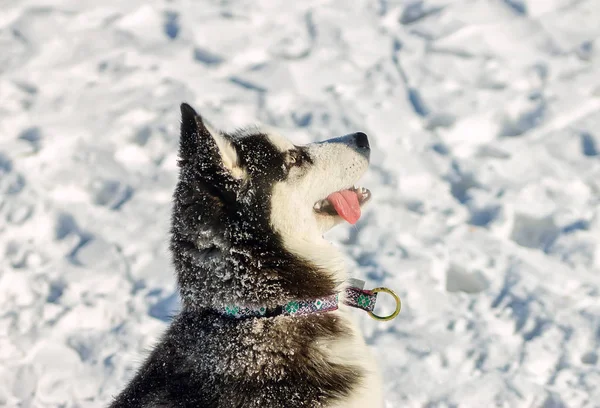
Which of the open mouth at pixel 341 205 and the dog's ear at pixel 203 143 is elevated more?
the dog's ear at pixel 203 143

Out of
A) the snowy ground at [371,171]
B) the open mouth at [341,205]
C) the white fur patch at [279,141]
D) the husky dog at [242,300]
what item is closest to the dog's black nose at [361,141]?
the open mouth at [341,205]

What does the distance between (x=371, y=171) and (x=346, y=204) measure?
2.42 meters

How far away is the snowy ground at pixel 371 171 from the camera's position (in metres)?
3.99

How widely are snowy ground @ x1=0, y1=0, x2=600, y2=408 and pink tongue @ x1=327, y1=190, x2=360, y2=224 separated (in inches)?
47.0

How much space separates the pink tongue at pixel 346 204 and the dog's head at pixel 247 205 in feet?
0.28

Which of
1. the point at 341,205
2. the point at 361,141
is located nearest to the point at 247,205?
the point at 341,205

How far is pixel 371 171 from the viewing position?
18.0ft

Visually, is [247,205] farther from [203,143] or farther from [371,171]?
[371,171]

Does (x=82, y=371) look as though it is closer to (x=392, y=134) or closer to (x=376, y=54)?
(x=392, y=134)

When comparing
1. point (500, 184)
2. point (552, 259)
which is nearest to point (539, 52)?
point (500, 184)

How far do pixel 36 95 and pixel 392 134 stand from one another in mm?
3506

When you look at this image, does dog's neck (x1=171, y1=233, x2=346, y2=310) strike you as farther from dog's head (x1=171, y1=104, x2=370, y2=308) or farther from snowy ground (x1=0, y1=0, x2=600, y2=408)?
snowy ground (x1=0, y1=0, x2=600, y2=408)

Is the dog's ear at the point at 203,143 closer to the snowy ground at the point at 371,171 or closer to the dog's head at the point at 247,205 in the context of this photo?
the dog's head at the point at 247,205

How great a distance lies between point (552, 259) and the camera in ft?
14.8
